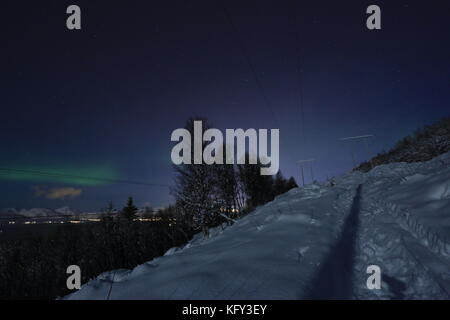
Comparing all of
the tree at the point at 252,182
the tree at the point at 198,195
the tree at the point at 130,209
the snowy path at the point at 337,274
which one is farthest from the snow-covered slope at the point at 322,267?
the tree at the point at 130,209

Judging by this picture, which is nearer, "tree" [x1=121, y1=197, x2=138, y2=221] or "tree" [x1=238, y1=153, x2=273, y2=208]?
"tree" [x1=238, y1=153, x2=273, y2=208]

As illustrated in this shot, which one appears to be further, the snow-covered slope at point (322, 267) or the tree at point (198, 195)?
the tree at point (198, 195)

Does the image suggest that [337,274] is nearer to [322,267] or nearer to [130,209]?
[322,267]

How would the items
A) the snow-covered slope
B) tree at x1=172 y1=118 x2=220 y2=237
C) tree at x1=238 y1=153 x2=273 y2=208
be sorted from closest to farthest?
1. the snow-covered slope
2. tree at x1=172 y1=118 x2=220 y2=237
3. tree at x1=238 y1=153 x2=273 y2=208

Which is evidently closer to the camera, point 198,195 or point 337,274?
point 337,274

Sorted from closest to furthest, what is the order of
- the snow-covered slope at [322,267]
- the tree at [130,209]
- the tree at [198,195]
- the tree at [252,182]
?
the snow-covered slope at [322,267] → the tree at [198,195] → the tree at [252,182] → the tree at [130,209]

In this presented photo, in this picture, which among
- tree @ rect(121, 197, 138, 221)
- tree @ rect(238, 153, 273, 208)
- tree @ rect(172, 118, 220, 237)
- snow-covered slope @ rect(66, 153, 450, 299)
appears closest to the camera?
snow-covered slope @ rect(66, 153, 450, 299)

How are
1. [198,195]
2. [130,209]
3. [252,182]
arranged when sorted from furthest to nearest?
[130,209] → [252,182] → [198,195]

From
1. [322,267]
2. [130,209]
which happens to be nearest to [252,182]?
[130,209]

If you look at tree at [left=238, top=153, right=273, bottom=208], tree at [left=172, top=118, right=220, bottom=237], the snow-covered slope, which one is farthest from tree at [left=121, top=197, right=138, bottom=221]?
the snow-covered slope

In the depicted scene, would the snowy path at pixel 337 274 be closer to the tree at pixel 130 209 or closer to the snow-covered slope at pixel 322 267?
the snow-covered slope at pixel 322 267

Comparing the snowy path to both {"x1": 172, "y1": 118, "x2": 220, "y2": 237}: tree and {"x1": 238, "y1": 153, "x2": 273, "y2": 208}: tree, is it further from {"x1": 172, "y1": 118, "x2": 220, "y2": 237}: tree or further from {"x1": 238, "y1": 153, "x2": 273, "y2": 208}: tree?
{"x1": 238, "y1": 153, "x2": 273, "y2": 208}: tree

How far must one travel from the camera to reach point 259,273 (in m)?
2.81

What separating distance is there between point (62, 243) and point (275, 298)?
46437 millimetres
